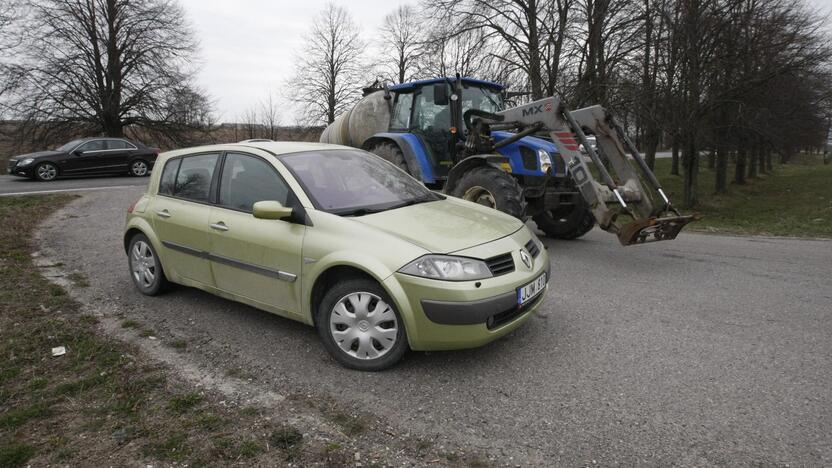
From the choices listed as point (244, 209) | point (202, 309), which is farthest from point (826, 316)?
point (202, 309)

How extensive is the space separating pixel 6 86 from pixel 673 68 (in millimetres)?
29074

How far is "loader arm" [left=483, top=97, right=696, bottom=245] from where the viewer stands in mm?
5855

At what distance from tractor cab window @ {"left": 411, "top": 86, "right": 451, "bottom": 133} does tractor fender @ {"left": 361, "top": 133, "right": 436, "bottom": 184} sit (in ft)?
0.80

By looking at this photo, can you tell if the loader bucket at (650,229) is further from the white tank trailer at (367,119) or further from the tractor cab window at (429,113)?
the white tank trailer at (367,119)

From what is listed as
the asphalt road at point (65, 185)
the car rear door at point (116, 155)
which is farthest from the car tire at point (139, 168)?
the asphalt road at point (65, 185)

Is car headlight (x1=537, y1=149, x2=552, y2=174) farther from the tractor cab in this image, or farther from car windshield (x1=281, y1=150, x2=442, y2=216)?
car windshield (x1=281, y1=150, x2=442, y2=216)

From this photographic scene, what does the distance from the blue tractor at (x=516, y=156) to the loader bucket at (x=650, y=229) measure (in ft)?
0.04

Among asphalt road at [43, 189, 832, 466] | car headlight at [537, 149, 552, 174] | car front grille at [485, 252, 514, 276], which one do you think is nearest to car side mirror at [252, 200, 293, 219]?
asphalt road at [43, 189, 832, 466]

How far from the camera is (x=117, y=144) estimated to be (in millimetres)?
18906

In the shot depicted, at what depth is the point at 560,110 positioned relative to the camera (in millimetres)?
6500

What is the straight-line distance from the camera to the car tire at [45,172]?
16.9 meters

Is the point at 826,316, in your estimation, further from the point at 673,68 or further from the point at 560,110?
the point at 673,68

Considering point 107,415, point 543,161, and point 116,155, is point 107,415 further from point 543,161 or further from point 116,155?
point 116,155

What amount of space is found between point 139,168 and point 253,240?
18.6 meters
